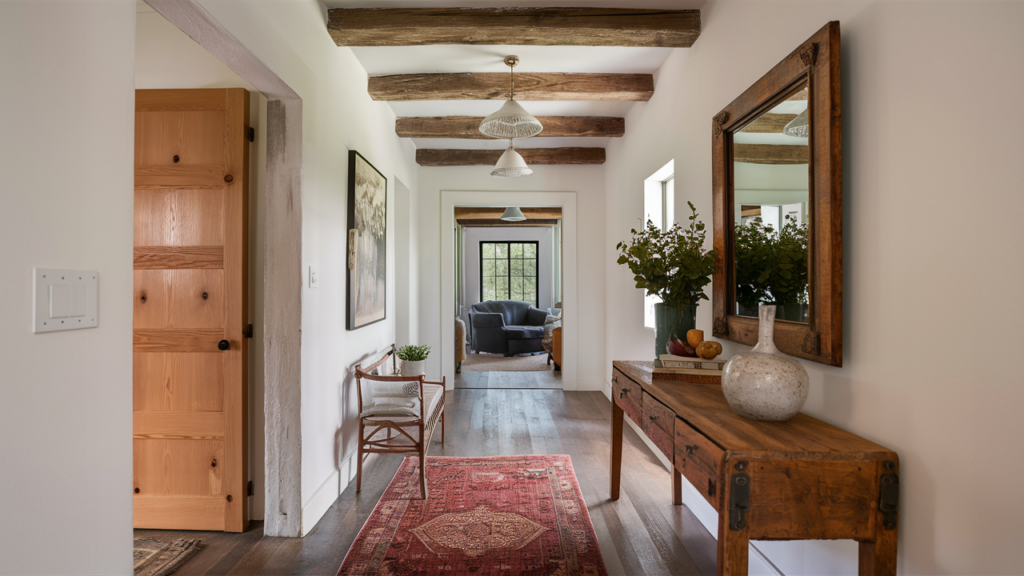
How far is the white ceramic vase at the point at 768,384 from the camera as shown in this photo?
1.42 meters

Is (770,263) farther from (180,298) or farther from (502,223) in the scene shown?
(502,223)

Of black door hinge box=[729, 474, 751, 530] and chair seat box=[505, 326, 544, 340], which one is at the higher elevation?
black door hinge box=[729, 474, 751, 530]

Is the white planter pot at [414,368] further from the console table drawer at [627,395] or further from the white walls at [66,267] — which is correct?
the white walls at [66,267]

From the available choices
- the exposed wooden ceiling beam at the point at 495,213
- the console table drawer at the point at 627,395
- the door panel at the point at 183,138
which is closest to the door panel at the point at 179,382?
the door panel at the point at 183,138

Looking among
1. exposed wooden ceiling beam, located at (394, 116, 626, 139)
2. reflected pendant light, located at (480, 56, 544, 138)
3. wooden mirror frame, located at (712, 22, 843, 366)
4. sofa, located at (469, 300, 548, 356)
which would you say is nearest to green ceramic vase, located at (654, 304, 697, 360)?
wooden mirror frame, located at (712, 22, 843, 366)

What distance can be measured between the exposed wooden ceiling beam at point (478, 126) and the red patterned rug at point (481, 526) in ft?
9.01

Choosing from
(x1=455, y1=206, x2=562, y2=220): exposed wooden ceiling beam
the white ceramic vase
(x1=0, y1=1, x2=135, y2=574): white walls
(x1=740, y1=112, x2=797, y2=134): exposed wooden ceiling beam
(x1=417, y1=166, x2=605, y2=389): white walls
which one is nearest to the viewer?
(x1=0, y1=1, x2=135, y2=574): white walls

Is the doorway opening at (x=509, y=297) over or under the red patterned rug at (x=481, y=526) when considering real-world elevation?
over

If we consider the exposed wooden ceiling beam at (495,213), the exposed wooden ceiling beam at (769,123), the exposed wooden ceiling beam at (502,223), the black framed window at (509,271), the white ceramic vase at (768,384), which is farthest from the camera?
the black framed window at (509,271)

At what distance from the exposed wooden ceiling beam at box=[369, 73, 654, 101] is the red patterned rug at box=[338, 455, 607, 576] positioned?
2.47 metres

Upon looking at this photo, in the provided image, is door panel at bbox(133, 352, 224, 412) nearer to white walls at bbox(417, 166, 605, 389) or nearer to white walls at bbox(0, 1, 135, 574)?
white walls at bbox(0, 1, 135, 574)

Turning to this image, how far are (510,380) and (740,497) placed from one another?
507 cm

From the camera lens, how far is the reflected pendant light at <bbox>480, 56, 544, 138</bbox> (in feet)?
9.74

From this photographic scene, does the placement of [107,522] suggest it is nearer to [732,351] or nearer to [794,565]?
[794,565]
